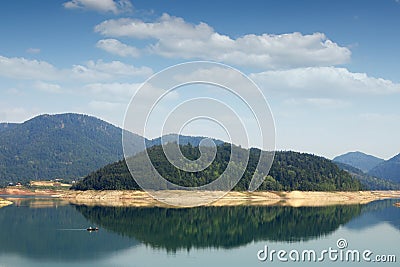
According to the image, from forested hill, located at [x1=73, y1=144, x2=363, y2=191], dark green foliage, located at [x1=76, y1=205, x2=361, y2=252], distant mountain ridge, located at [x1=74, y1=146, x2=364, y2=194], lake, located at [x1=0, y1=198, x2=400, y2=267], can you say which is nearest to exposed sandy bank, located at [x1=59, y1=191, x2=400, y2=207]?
distant mountain ridge, located at [x1=74, y1=146, x2=364, y2=194]

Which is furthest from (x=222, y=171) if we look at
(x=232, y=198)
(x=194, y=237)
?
(x=194, y=237)

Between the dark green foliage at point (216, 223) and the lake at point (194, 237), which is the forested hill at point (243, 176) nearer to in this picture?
the dark green foliage at point (216, 223)

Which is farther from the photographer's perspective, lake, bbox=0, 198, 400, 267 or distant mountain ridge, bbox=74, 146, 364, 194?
distant mountain ridge, bbox=74, 146, 364, 194

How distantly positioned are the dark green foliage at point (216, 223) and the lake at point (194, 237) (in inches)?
3.7

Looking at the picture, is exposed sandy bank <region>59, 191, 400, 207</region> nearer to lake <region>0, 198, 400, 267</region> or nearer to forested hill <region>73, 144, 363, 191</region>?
forested hill <region>73, 144, 363, 191</region>

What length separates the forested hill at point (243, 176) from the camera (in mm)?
96375

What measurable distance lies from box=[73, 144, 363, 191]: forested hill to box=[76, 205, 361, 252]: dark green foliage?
20.7m

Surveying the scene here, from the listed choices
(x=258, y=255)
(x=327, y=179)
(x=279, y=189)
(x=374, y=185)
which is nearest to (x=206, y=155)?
(x=279, y=189)

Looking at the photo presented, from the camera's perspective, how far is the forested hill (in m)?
96.4

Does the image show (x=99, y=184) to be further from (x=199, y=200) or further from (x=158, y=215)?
(x=158, y=215)

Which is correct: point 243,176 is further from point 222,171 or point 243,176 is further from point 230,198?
point 230,198

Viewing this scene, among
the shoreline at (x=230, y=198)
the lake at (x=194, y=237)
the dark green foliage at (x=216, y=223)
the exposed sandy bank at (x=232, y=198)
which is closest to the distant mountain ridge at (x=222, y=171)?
the shoreline at (x=230, y=198)

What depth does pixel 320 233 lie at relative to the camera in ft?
164

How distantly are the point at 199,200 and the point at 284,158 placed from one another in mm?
43202
